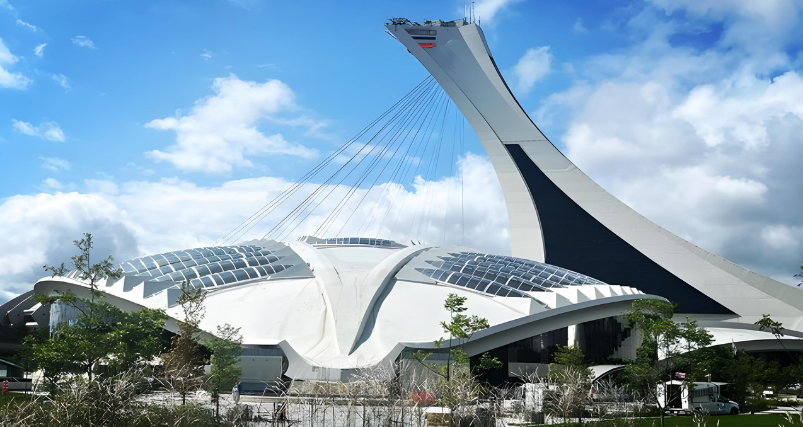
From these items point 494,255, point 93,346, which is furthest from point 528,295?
point 93,346

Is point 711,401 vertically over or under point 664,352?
under

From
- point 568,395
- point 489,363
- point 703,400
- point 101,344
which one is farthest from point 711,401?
point 101,344

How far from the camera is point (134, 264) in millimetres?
38688

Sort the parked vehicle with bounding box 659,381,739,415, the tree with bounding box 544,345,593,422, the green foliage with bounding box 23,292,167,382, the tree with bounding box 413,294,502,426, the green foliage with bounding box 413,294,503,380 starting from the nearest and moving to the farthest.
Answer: the tree with bounding box 544,345,593,422 → the green foliage with bounding box 23,292,167,382 → the tree with bounding box 413,294,502,426 → the green foliage with bounding box 413,294,503,380 → the parked vehicle with bounding box 659,381,739,415

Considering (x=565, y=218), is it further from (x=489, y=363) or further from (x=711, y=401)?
(x=489, y=363)

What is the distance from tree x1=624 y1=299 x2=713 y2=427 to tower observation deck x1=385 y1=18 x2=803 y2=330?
14679mm

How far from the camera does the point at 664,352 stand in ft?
108

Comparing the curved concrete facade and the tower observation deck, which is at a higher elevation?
the tower observation deck

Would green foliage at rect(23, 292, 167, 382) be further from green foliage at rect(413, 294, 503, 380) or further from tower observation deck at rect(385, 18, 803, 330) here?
tower observation deck at rect(385, 18, 803, 330)

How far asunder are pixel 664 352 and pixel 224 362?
2195 centimetres

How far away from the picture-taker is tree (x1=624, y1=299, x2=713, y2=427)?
30.0 m

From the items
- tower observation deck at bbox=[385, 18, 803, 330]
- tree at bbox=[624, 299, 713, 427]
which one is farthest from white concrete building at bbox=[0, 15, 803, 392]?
tree at bbox=[624, 299, 713, 427]

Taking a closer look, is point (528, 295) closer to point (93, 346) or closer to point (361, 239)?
point (361, 239)

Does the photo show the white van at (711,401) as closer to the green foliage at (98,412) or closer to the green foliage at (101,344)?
the green foliage at (98,412)
